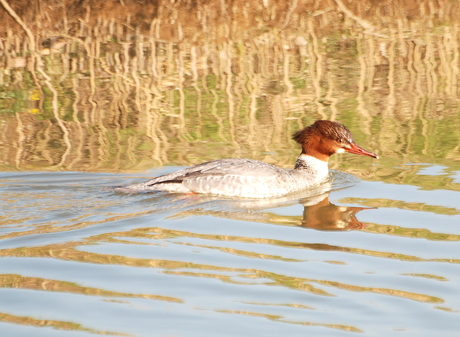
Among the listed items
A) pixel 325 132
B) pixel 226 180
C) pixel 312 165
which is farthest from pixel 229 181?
pixel 325 132

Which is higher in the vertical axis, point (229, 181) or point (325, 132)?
point (325, 132)

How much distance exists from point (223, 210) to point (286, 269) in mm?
2195

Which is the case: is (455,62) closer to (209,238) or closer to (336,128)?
(336,128)

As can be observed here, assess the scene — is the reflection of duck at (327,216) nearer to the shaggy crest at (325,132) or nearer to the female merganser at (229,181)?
the female merganser at (229,181)

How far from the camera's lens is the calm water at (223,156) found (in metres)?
5.13

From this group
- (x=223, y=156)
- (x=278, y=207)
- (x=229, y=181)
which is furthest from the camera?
(x=223, y=156)

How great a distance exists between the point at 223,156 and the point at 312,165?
1.12 metres

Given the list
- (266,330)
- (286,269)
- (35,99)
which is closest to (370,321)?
(266,330)

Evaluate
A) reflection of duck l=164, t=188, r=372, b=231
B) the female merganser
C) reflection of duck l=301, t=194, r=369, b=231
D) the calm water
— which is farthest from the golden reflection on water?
the female merganser

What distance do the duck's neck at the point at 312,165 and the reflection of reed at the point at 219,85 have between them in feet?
1.27

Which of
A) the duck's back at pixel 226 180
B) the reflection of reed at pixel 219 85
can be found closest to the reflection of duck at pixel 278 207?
the duck's back at pixel 226 180

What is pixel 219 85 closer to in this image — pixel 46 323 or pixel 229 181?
pixel 229 181

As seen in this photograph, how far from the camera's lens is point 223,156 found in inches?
383

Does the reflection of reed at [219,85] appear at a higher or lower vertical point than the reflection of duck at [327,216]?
higher
